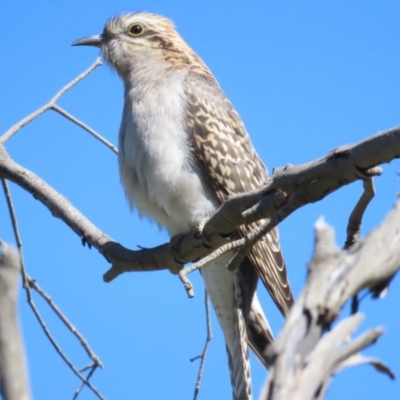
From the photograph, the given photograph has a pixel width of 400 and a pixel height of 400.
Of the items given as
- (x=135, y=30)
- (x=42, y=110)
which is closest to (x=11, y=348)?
(x=42, y=110)

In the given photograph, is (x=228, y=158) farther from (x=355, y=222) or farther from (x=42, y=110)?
(x=355, y=222)

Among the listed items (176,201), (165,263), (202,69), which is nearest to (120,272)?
(165,263)

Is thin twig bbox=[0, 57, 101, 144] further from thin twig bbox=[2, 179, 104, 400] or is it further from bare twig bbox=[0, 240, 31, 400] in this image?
bare twig bbox=[0, 240, 31, 400]

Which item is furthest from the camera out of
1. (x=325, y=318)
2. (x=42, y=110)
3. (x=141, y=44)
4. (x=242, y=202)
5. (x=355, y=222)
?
(x=141, y=44)

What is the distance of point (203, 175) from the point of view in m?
6.04

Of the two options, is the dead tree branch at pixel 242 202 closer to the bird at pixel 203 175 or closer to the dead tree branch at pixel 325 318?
the bird at pixel 203 175

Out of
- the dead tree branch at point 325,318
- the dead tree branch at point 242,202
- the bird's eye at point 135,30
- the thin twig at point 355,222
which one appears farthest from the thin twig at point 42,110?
the dead tree branch at point 325,318

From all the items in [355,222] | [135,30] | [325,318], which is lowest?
[325,318]

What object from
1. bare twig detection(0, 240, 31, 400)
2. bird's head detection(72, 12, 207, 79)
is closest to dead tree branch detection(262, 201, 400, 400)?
bare twig detection(0, 240, 31, 400)

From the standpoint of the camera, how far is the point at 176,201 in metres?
5.91

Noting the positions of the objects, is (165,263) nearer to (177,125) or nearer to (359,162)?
(177,125)

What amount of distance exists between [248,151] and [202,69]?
101cm

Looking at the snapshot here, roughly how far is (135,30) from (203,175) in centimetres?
203

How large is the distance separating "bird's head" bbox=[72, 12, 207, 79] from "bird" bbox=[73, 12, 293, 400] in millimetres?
295
